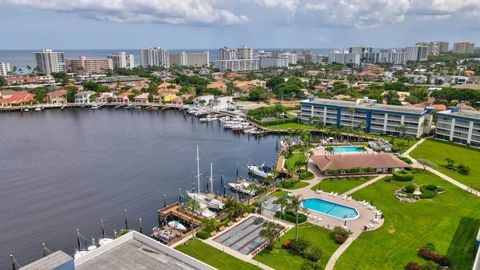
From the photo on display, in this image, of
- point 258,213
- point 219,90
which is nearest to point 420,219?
point 258,213

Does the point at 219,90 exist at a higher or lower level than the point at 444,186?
higher

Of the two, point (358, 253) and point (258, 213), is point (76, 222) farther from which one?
point (358, 253)

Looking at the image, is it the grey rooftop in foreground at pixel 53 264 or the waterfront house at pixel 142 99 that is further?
the waterfront house at pixel 142 99

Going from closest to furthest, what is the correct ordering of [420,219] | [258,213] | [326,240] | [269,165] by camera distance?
[326,240] → [420,219] → [258,213] → [269,165]

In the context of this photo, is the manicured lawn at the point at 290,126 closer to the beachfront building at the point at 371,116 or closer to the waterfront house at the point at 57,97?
the beachfront building at the point at 371,116

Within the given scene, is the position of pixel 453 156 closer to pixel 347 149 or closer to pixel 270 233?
pixel 347 149

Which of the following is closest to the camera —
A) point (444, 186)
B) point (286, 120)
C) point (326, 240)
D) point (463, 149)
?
point (326, 240)

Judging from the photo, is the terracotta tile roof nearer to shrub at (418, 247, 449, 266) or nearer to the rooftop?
shrub at (418, 247, 449, 266)

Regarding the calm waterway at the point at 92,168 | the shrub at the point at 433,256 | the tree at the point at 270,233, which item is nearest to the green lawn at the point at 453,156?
the shrub at the point at 433,256
